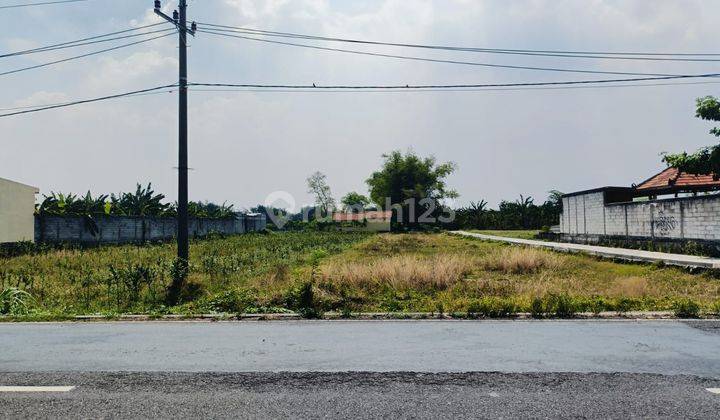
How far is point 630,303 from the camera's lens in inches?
368

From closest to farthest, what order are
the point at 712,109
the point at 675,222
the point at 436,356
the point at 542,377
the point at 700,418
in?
the point at 700,418, the point at 542,377, the point at 436,356, the point at 712,109, the point at 675,222

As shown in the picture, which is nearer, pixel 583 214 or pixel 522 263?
pixel 522 263

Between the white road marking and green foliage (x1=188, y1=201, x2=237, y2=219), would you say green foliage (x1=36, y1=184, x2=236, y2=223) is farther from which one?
the white road marking

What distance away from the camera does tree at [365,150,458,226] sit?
68.6 m

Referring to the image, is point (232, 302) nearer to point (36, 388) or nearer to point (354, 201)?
point (36, 388)

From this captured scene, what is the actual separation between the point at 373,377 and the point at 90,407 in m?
2.75

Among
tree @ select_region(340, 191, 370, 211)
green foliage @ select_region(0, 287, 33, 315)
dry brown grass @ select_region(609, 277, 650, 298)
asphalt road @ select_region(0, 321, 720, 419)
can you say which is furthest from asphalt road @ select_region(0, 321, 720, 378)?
tree @ select_region(340, 191, 370, 211)

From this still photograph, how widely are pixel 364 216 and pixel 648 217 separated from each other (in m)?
59.6

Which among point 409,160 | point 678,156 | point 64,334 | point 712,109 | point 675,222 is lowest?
point 64,334

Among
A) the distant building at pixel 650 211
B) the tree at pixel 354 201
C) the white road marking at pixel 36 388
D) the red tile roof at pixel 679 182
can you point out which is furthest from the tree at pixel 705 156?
the tree at pixel 354 201

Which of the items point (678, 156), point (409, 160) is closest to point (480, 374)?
point (678, 156)

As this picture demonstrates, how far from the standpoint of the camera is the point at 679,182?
24.9 metres

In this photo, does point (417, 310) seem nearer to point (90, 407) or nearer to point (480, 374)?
point (480, 374)

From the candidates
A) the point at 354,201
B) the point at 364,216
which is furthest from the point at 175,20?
the point at 354,201
